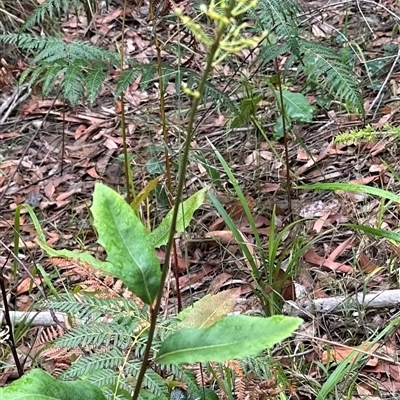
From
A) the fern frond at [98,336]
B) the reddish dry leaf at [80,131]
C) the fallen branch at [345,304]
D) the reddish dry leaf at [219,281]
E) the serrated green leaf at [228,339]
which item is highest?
the serrated green leaf at [228,339]

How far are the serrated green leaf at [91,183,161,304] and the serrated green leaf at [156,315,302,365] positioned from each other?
87mm

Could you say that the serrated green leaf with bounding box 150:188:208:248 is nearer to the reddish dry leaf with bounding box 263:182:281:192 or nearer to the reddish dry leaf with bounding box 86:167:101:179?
the reddish dry leaf with bounding box 263:182:281:192

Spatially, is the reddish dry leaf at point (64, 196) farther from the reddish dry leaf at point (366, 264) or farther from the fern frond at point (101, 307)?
the fern frond at point (101, 307)

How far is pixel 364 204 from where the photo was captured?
7.77ft

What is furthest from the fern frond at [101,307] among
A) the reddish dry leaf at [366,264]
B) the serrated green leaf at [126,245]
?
the reddish dry leaf at [366,264]

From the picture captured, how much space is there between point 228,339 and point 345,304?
112cm

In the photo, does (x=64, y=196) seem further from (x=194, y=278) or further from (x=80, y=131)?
(x=194, y=278)

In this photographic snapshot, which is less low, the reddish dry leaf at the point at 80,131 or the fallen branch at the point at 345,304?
the reddish dry leaf at the point at 80,131

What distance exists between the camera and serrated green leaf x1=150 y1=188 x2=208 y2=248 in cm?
134

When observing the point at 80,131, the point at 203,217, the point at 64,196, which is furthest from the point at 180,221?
the point at 80,131

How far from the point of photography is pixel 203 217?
259cm

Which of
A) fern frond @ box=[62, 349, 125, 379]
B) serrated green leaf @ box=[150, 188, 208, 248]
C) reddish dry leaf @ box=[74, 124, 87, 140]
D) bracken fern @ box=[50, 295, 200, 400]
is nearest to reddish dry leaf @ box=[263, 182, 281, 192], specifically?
serrated green leaf @ box=[150, 188, 208, 248]

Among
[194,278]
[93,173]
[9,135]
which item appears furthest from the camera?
[9,135]

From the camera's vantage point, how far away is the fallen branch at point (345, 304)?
1784 millimetres
